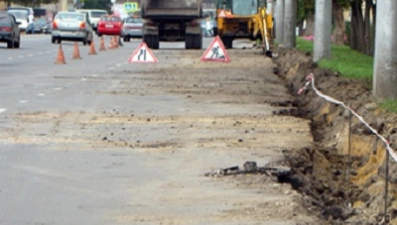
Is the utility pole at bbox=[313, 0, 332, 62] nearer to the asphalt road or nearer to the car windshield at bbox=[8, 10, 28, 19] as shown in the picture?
the asphalt road

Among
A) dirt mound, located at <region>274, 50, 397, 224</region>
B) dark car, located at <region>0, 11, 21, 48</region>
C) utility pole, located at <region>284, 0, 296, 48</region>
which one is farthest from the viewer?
dark car, located at <region>0, 11, 21, 48</region>

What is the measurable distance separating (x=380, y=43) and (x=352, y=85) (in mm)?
1532

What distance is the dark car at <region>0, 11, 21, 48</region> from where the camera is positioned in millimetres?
49375

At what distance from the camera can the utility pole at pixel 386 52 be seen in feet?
66.3

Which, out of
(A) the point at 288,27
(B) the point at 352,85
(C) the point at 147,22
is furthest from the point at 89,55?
(B) the point at 352,85

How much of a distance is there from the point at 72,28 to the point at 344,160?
44509 millimetres

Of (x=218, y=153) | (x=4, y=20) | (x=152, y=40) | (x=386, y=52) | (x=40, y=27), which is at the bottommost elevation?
(x=40, y=27)

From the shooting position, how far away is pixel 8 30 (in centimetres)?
5003

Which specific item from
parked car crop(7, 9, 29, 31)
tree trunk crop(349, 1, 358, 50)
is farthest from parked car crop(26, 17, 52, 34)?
tree trunk crop(349, 1, 358, 50)

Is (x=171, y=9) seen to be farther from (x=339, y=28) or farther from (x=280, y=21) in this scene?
(x=339, y=28)

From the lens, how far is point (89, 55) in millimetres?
45656

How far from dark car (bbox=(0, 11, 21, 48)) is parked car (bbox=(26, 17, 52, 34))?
4228cm

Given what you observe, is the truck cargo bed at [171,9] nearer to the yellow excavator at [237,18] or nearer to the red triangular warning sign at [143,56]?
the yellow excavator at [237,18]

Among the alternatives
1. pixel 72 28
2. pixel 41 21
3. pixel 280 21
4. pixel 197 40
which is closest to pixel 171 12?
pixel 197 40
